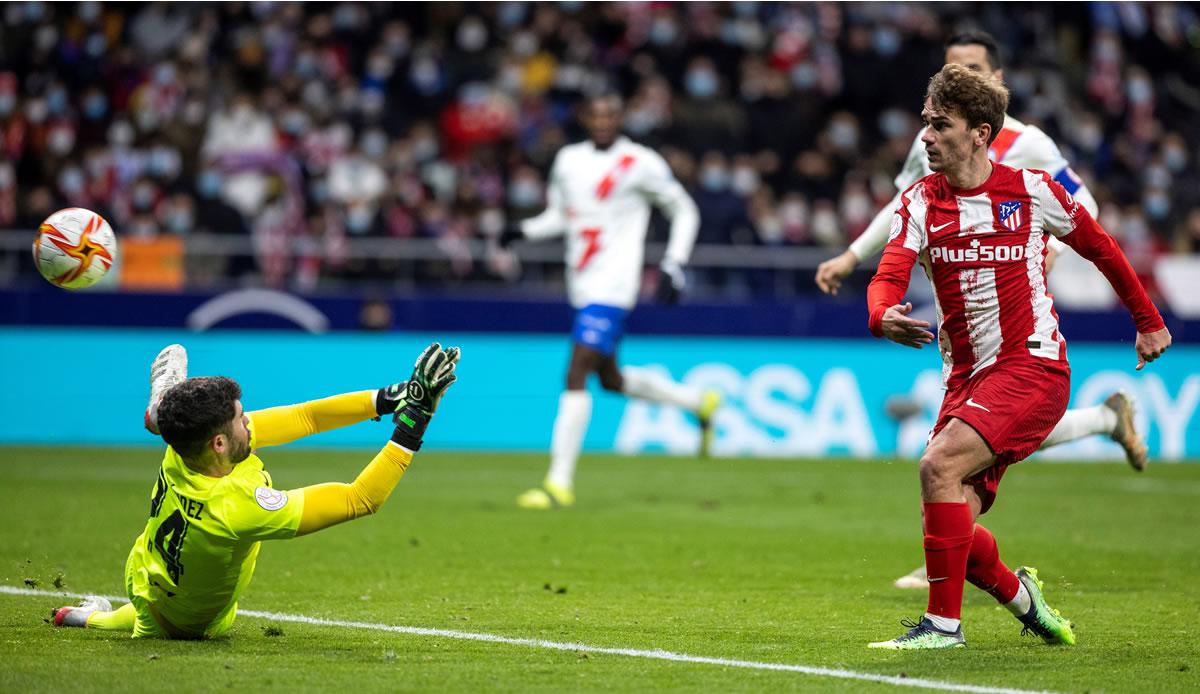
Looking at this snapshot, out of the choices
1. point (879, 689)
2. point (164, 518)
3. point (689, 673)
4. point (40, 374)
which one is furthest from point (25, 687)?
point (40, 374)

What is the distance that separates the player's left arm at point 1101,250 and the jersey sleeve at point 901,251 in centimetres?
46

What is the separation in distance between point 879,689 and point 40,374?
491 inches

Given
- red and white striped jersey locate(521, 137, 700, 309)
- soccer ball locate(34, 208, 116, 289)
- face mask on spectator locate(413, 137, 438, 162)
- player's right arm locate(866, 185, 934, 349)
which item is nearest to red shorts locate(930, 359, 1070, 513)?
player's right arm locate(866, 185, 934, 349)

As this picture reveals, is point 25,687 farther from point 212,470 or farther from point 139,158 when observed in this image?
point 139,158

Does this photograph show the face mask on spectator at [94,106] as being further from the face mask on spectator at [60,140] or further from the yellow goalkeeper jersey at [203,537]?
the yellow goalkeeper jersey at [203,537]

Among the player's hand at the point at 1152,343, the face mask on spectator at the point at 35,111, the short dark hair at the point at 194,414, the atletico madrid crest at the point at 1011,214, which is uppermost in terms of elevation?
the face mask on spectator at the point at 35,111

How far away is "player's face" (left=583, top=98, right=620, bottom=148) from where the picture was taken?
12.1 metres

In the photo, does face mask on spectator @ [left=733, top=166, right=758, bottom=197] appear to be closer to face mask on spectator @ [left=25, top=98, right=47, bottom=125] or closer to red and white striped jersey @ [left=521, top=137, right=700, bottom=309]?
red and white striped jersey @ [left=521, top=137, right=700, bottom=309]

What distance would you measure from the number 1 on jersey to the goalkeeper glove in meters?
6.32

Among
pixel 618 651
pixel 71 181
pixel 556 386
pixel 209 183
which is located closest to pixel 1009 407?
pixel 618 651

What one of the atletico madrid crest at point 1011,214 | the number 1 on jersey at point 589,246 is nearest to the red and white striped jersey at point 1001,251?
the atletico madrid crest at point 1011,214

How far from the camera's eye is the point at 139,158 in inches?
762

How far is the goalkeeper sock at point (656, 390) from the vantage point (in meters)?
13.0

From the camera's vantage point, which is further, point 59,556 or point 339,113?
point 339,113
